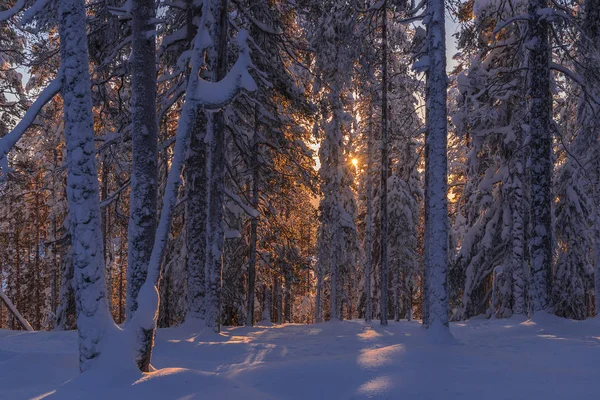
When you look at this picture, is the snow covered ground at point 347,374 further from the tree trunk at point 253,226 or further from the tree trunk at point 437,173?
the tree trunk at point 253,226

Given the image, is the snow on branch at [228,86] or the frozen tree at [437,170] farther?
the frozen tree at [437,170]

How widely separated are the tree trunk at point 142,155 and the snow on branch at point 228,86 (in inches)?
73.6

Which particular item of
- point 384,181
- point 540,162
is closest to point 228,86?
point 540,162

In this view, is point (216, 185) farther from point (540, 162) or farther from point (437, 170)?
point (540, 162)

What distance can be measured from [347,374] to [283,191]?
32.0ft

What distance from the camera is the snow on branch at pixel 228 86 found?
4.79m

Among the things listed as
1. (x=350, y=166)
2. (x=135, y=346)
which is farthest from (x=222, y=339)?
(x=350, y=166)

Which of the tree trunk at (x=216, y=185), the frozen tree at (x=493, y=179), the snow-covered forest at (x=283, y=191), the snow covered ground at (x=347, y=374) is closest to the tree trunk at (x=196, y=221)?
the snow-covered forest at (x=283, y=191)

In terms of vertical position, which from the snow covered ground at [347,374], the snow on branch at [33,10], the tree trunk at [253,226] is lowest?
the snow covered ground at [347,374]

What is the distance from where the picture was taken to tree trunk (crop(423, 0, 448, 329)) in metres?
8.91

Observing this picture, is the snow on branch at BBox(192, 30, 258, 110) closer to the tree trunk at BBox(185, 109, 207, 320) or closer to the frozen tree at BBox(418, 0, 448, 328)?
the frozen tree at BBox(418, 0, 448, 328)

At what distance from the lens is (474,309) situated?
730 inches

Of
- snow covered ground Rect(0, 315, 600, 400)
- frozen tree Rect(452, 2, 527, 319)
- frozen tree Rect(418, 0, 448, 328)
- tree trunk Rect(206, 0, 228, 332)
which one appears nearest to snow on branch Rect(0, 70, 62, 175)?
snow covered ground Rect(0, 315, 600, 400)

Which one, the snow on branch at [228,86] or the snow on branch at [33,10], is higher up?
the snow on branch at [33,10]
